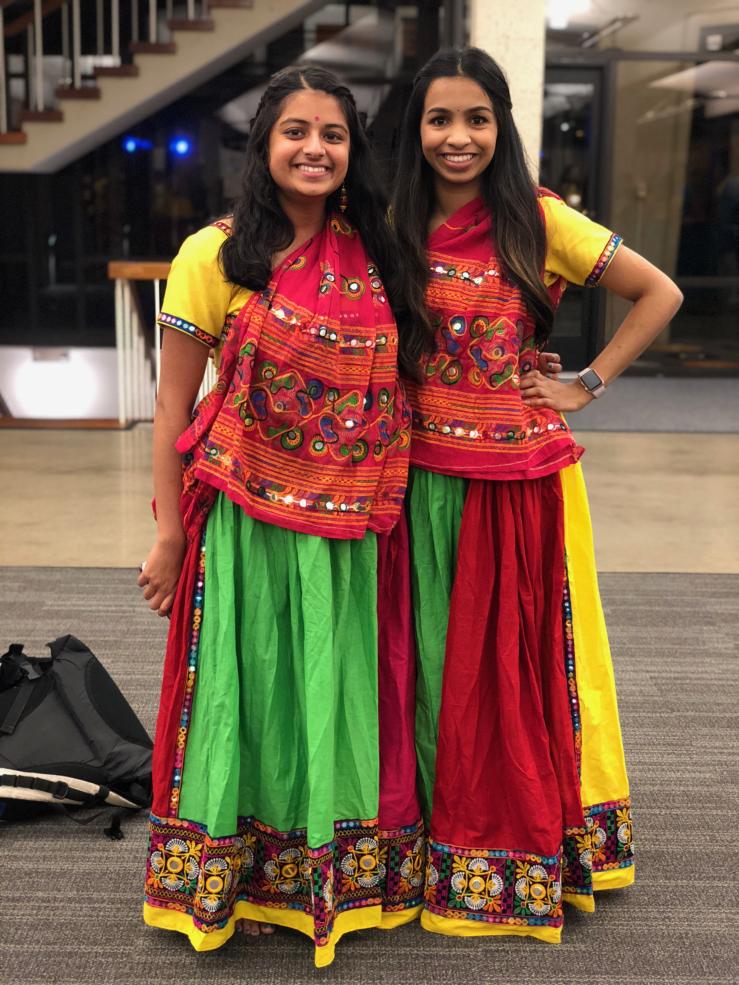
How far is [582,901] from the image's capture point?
2193mm

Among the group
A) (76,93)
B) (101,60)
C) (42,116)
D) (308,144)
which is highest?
(101,60)

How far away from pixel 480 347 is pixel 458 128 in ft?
1.20

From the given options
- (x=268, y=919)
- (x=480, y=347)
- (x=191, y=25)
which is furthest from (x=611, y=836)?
(x=191, y=25)

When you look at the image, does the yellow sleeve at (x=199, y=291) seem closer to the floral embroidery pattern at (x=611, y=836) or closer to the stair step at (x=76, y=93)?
the floral embroidery pattern at (x=611, y=836)

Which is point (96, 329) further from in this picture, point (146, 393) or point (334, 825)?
point (334, 825)

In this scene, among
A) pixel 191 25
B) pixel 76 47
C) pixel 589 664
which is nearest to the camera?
pixel 589 664

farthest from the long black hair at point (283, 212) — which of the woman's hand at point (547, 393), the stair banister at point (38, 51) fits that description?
the stair banister at point (38, 51)

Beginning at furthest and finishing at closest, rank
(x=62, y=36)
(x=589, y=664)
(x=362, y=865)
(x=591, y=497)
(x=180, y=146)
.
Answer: (x=180, y=146)
(x=62, y=36)
(x=591, y=497)
(x=589, y=664)
(x=362, y=865)

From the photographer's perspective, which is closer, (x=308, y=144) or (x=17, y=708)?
(x=308, y=144)

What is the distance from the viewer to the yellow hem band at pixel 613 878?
7.36 feet

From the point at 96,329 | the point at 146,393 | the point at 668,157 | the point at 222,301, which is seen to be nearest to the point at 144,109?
the point at 96,329

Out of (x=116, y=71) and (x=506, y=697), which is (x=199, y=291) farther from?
(x=116, y=71)

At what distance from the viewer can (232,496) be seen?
1940 millimetres

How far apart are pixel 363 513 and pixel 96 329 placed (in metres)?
9.79
